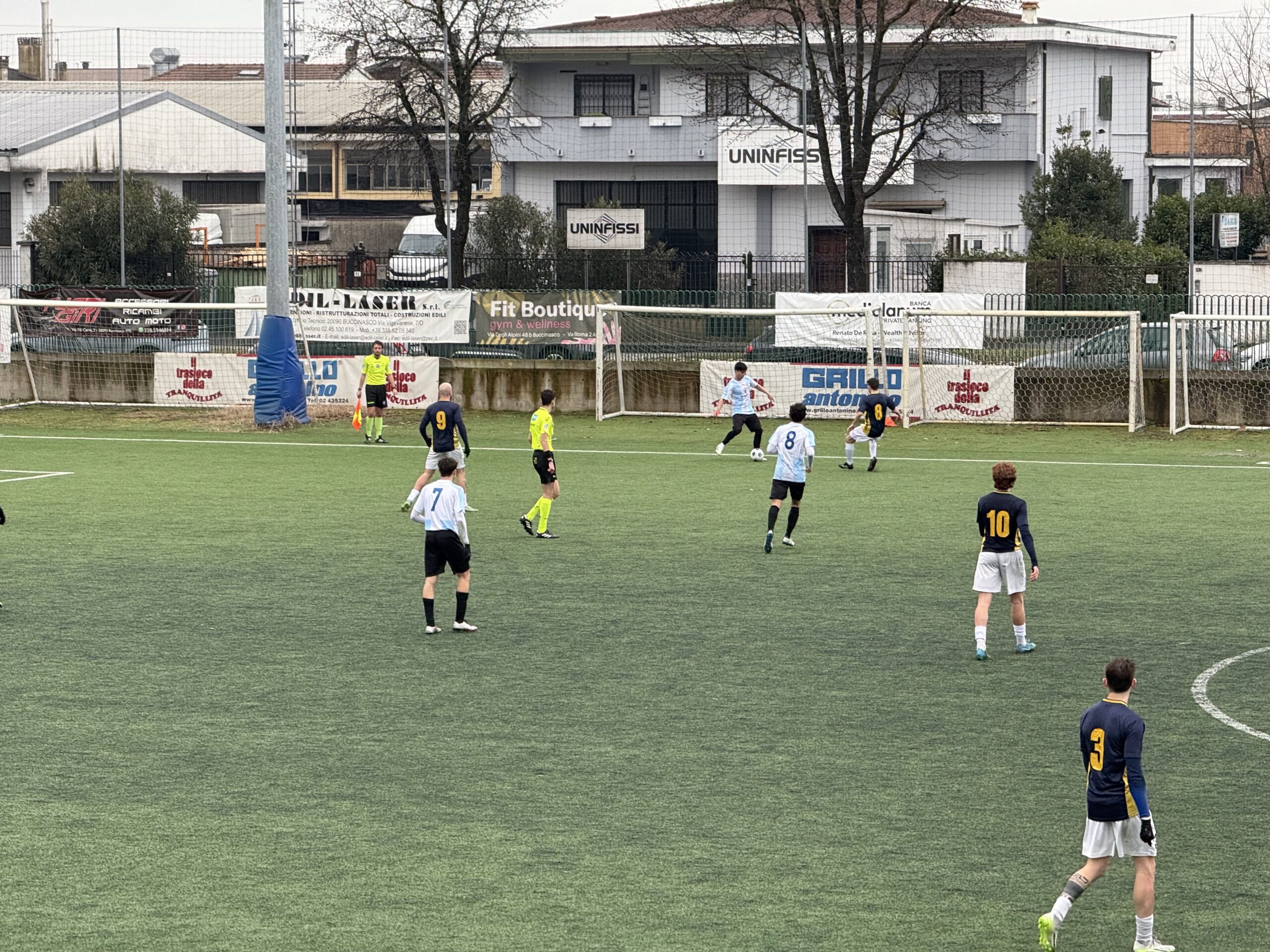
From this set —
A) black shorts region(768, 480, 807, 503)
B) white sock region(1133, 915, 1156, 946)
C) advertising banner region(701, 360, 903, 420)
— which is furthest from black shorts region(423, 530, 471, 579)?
advertising banner region(701, 360, 903, 420)

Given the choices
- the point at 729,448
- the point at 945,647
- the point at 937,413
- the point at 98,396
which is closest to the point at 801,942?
the point at 945,647

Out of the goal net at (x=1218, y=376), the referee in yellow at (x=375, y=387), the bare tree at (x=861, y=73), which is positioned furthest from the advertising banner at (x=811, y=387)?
the referee in yellow at (x=375, y=387)

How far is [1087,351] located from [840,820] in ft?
78.4

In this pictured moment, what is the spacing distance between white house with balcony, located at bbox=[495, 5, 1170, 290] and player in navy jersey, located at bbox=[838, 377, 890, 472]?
76.4 ft

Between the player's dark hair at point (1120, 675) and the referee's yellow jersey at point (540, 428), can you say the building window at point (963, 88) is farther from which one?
the player's dark hair at point (1120, 675)

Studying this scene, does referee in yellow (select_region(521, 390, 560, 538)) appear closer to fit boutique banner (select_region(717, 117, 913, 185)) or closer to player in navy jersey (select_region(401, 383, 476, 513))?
player in navy jersey (select_region(401, 383, 476, 513))

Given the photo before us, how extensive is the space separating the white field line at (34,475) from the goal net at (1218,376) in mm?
19816

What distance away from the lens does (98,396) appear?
35.3 meters

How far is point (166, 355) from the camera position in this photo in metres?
34.8

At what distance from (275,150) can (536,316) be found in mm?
6458

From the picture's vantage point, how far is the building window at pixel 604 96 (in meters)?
53.2

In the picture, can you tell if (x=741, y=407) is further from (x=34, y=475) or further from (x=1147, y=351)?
(x=34, y=475)

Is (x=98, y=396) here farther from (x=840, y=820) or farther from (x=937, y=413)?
(x=840, y=820)

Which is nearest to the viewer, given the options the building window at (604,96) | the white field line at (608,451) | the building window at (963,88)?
the white field line at (608,451)
